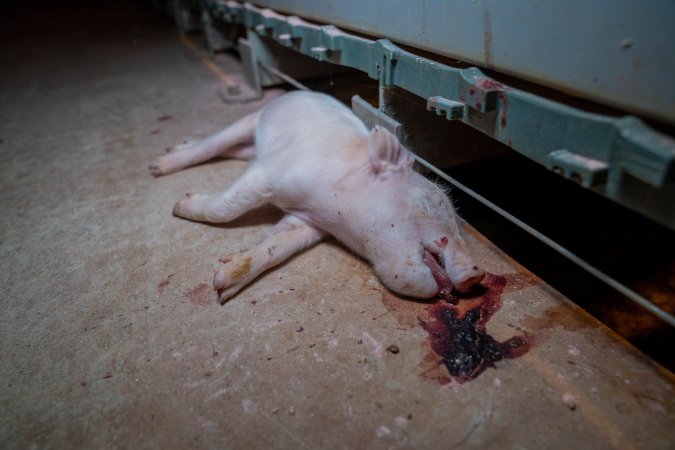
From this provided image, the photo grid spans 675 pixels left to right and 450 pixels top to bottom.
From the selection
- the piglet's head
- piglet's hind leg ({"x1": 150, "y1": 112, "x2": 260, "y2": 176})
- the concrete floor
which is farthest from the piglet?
piglet's hind leg ({"x1": 150, "y1": 112, "x2": 260, "y2": 176})

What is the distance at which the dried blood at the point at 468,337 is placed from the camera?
1.58m

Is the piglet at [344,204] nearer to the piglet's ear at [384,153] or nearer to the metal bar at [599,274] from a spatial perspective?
the piglet's ear at [384,153]

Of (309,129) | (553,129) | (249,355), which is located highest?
(553,129)

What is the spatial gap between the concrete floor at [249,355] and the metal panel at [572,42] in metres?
0.89

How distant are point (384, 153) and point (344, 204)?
29 cm

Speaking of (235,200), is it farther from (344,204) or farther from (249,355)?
(249,355)

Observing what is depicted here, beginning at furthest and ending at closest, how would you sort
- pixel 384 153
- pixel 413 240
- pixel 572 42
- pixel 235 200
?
pixel 235 200 → pixel 384 153 → pixel 413 240 → pixel 572 42

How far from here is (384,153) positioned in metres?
1.95

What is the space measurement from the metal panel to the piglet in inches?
20.7

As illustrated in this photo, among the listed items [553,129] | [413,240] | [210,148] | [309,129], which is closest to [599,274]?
[553,129]

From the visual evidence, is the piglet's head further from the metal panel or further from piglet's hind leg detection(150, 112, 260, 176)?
piglet's hind leg detection(150, 112, 260, 176)

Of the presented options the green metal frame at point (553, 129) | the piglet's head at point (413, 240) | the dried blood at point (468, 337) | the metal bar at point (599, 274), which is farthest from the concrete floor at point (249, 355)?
the green metal frame at point (553, 129)

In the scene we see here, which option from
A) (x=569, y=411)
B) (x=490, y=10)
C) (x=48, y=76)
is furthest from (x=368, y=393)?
(x=48, y=76)

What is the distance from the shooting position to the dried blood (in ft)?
5.17
